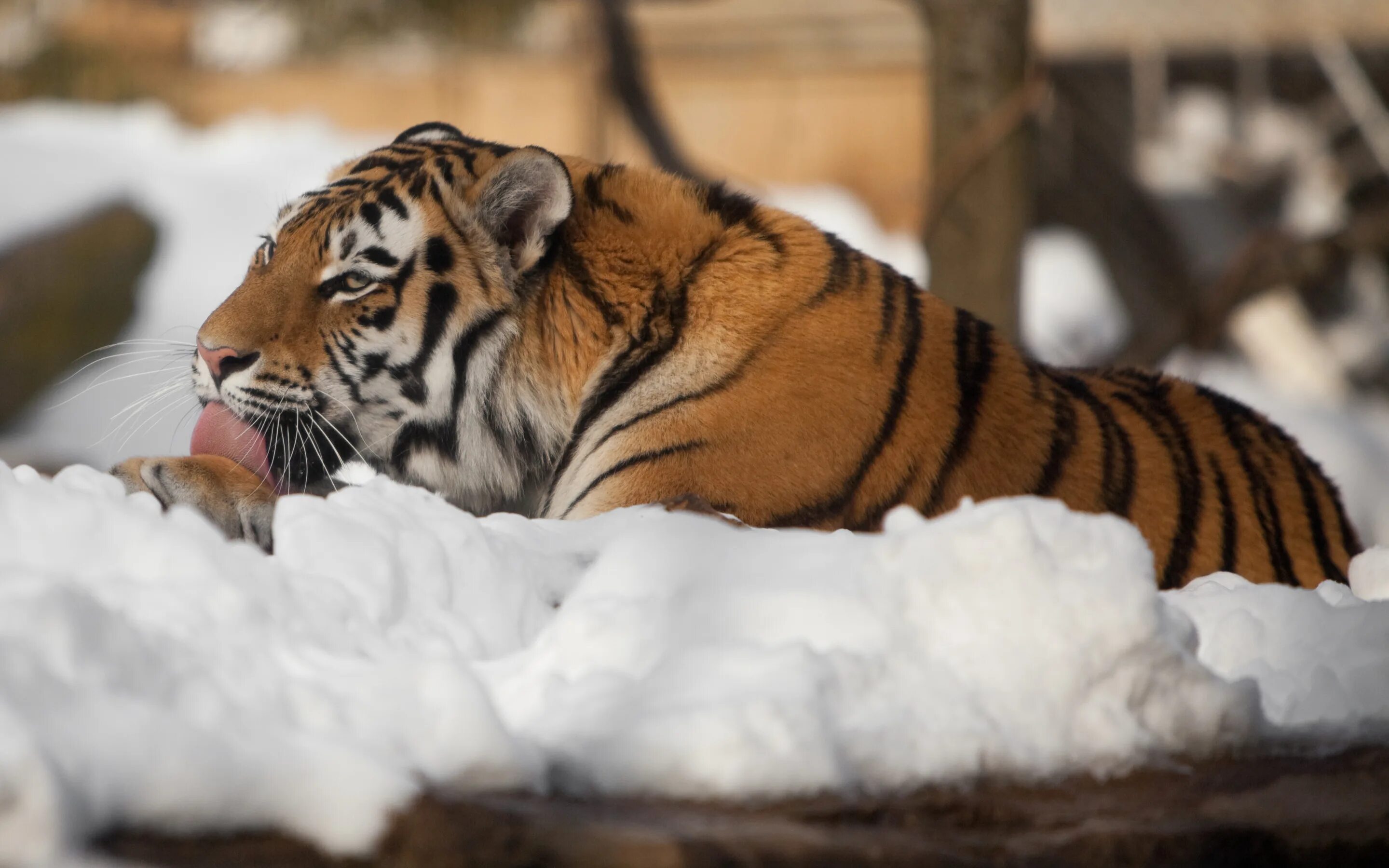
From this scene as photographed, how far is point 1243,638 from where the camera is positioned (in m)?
1.10

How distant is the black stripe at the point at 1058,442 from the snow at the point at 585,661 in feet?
1.27

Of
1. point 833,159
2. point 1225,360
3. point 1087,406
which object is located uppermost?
point 1087,406

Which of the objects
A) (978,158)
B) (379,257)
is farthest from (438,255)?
(978,158)

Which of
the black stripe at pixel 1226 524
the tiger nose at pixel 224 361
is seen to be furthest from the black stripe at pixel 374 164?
the black stripe at pixel 1226 524

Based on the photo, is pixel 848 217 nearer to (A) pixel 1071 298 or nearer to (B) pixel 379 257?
(A) pixel 1071 298

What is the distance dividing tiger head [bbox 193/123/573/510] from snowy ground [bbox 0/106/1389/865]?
0.42 metres

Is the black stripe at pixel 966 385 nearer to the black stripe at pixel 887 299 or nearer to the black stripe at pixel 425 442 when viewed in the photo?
the black stripe at pixel 887 299

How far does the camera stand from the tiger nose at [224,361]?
57.6 inches

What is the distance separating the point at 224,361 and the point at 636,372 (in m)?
0.45

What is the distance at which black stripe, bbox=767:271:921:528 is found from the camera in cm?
139

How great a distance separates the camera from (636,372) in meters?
1.52

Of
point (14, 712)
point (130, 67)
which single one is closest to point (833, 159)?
point (130, 67)

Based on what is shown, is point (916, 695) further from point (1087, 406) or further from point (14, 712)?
point (1087, 406)

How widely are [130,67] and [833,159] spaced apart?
10.5ft
